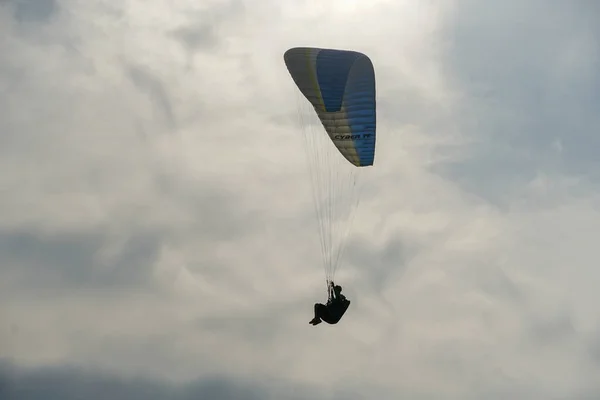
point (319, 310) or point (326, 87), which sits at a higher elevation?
point (326, 87)

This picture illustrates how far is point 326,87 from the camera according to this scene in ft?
126

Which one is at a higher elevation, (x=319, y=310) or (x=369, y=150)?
(x=369, y=150)

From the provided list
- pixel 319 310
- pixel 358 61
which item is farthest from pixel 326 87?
pixel 319 310

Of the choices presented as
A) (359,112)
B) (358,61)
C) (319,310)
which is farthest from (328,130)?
(319,310)

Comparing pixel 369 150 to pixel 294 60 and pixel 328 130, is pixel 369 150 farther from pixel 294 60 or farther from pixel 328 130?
pixel 294 60

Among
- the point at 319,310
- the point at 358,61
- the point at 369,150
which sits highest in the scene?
the point at 358,61

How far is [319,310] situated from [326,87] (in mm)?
13566

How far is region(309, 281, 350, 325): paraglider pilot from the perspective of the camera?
119 ft

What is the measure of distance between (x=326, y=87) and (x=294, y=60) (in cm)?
284

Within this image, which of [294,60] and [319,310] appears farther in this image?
[294,60]

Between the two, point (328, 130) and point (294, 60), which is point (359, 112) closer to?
point (328, 130)

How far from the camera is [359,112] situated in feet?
128

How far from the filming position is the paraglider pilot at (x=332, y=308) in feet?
119

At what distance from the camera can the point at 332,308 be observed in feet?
120
